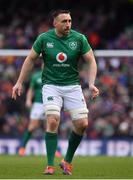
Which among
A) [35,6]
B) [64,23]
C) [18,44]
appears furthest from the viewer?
[35,6]

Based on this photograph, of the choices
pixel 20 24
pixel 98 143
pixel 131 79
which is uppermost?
pixel 20 24

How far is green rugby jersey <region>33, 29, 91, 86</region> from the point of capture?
499 inches

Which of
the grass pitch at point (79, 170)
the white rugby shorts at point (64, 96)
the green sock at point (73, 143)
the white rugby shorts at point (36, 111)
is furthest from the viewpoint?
the white rugby shorts at point (36, 111)

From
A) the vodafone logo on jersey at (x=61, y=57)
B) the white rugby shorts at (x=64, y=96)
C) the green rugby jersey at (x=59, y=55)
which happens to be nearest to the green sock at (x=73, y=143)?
the white rugby shorts at (x=64, y=96)

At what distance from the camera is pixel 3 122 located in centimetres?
2339

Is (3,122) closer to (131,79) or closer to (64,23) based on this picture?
(131,79)

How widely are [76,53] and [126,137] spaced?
10115 millimetres

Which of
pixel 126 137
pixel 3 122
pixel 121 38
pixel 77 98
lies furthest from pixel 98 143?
pixel 77 98

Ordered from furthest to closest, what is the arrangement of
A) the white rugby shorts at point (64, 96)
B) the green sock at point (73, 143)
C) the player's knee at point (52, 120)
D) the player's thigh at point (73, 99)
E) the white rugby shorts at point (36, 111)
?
the white rugby shorts at point (36, 111) → the green sock at point (73, 143) → the player's thigh at point (73, 99) → the white rugby shorts at point (64, 96) → the player's knee at point (52, 120)

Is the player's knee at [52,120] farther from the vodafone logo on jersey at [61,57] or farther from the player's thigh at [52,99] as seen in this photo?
the vodafone logo on jersey at [61,57]

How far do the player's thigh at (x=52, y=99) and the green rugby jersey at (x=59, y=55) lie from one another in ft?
0.35

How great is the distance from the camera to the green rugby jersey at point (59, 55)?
12664 millimetres

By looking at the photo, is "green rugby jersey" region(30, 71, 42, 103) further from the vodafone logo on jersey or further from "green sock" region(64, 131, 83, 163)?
the vodafone logo on jersey

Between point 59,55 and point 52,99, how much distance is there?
67cm
